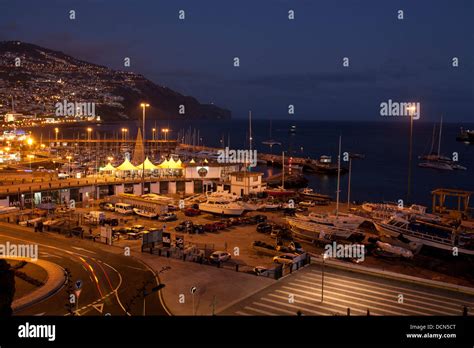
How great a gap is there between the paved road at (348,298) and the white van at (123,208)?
61.3ft

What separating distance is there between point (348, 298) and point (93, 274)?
9411 millimetres

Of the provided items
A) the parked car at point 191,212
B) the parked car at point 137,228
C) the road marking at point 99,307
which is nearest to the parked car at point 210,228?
the parked car at point 137,228

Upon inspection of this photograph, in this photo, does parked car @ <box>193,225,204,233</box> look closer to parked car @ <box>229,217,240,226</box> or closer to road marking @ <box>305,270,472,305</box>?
parked car @ <box>229,217,240,226</box>

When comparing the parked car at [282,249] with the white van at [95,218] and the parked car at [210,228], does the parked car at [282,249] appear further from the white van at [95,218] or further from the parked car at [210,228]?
the white van at [95,218]

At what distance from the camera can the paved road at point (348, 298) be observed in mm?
13548

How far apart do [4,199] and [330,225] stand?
2397cm

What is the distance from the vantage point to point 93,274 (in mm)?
16891

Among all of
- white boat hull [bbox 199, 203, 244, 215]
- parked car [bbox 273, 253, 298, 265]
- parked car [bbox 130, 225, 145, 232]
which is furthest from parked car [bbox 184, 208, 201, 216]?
parked car [bbox 273, 253, 298, 265]

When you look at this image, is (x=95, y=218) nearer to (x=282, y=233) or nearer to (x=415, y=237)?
(x=282, y=233)

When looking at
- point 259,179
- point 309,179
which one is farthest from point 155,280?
point 309,179

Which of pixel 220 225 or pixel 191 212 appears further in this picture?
pixel 191 212

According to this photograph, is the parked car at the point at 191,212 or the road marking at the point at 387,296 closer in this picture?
the road marking at the point at 387,296

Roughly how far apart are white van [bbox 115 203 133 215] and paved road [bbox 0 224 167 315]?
27.2 feet

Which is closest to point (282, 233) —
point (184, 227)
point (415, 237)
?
point (184, 227)
